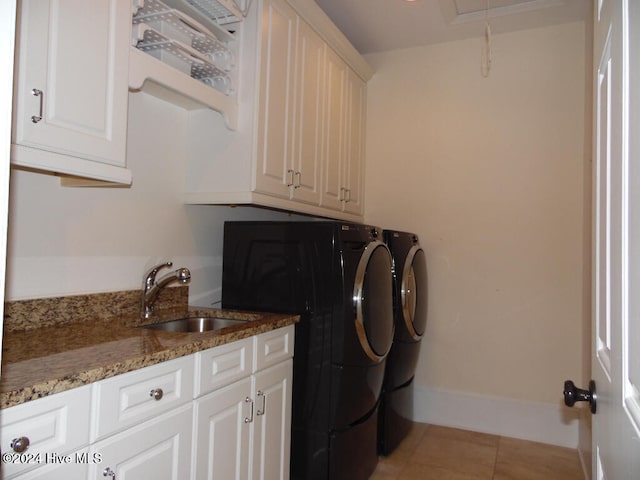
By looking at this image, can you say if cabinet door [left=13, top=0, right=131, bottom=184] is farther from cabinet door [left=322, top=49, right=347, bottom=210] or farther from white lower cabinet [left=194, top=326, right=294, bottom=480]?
cabinet door [left=322, top=49, right=347, bottom=210]

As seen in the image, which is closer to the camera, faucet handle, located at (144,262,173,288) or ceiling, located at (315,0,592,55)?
faucet handle, located at (144,262,173,288)

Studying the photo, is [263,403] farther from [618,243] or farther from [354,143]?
[354,143]

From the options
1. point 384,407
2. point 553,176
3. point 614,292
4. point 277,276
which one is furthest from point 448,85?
point 614,292

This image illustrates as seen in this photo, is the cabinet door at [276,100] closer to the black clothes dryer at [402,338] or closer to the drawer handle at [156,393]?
the black clothes dryer at [402,338]

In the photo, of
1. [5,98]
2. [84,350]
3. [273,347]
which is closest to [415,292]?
[273,347]

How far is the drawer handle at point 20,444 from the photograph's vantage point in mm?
902

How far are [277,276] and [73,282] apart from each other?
841 mm

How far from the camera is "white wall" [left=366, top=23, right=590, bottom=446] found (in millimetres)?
2895

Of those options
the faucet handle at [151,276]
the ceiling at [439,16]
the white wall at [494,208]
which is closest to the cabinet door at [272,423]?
the faucet handle at [151,276]

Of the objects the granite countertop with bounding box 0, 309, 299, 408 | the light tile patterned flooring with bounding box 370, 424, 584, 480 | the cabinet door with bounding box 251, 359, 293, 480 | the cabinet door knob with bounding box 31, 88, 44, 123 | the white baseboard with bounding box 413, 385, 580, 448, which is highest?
the cabinet door knob with bounding box 31, 88, 44, 123

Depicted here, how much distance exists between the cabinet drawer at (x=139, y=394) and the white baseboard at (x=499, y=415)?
2.25m

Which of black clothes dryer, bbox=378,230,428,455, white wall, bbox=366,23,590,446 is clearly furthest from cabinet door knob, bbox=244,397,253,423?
white wall, bbox=366,23,590,446

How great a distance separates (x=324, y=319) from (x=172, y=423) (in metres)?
0.84

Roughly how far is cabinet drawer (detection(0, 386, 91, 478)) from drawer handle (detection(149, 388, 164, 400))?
203 mm
